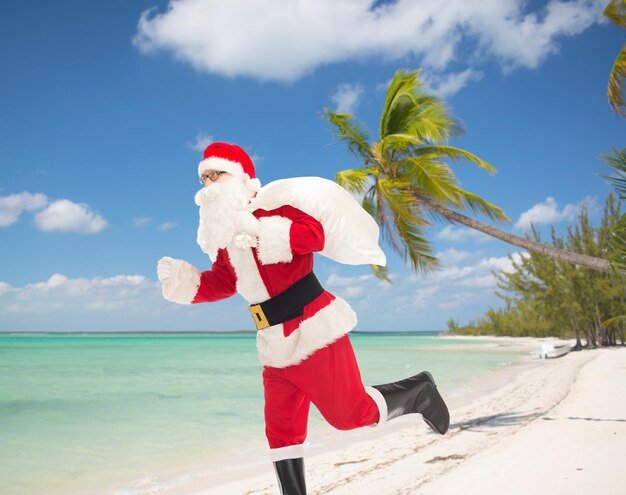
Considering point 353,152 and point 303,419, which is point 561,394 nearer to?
point 353,152

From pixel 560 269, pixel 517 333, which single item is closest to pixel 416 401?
pixel 560 269

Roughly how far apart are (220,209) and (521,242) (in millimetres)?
4752

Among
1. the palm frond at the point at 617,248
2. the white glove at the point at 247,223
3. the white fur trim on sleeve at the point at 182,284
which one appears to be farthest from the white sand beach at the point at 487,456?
the white glove at the point at 247,223

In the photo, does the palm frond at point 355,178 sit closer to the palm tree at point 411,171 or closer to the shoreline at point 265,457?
the palm tree at point 411,171

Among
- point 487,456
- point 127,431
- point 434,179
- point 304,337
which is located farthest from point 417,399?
point 127,431

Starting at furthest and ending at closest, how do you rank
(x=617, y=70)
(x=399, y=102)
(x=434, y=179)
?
1. (x=399, y=102)
2. (x=434, y=179)
3. (x=617, y=70)

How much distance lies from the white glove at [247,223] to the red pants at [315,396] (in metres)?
0.54

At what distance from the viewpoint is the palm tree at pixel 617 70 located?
16.3 feet

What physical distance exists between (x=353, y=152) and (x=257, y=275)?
599 cm

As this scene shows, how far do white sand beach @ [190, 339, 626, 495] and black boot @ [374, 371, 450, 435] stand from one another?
0.55 m

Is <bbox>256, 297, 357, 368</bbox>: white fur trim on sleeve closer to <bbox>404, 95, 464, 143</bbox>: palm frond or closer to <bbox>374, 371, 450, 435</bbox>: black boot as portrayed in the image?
<bbox>374, 371, 450, 435</bbox>: black boot

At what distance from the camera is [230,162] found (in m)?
2.33

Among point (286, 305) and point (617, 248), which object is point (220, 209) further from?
point (617, 248)

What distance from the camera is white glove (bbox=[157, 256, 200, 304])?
2.39m
